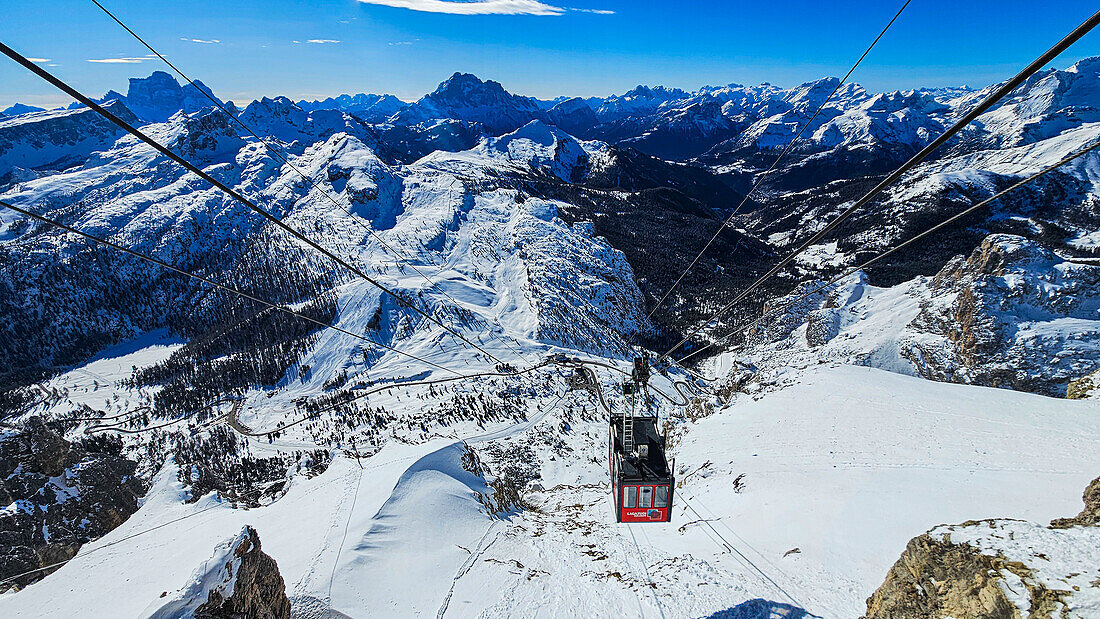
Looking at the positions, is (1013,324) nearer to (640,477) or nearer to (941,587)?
(941,587)

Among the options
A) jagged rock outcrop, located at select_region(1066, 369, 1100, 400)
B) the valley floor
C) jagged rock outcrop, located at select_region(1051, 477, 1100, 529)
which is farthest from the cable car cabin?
jagged rock outcrop, located at select_region(1066, 369, 1100, 400)

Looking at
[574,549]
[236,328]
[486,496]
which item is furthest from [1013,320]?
[236,328]

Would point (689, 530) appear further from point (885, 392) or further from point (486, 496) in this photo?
point (885, 392)

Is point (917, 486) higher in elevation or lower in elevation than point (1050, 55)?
lower

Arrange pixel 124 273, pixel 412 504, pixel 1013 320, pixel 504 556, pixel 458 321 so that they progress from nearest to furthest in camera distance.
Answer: pixel 504 556 < pixel 412 504 < pixel 1013 320 < pixel 458 321 < pixel 124 273

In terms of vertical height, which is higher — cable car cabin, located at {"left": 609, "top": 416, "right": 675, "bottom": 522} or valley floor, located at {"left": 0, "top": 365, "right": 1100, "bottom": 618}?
cable car cabin, located at {"left": 609, "top": 416, "right": 675, "bottom": 522}

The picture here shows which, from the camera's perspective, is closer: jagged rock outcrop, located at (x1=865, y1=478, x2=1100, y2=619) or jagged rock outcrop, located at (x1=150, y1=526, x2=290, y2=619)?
jagged rock outcrop, located at (x1=865, y1=478, x2=1100, y2=619)

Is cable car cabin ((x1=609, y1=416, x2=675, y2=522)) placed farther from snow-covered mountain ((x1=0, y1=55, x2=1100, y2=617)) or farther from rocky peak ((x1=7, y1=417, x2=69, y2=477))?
rocky peak ((x1=7, y1=417, x2=69, y2=477))

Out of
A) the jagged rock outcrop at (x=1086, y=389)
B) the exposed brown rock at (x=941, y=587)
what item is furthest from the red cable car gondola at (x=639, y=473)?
the jagged rock outcrop at (x=1086, y=389)
